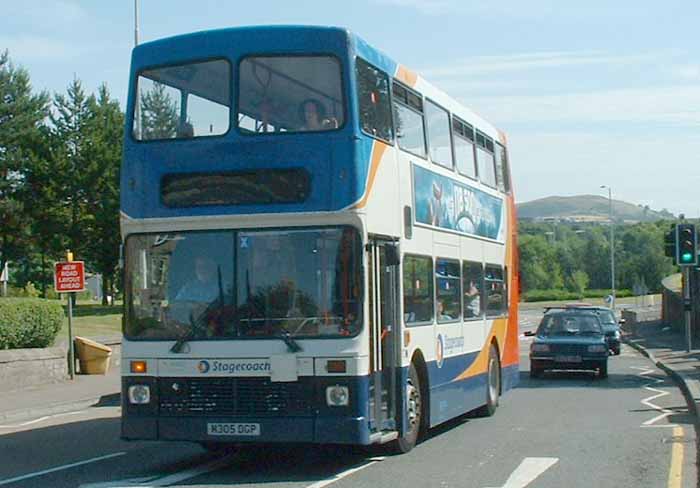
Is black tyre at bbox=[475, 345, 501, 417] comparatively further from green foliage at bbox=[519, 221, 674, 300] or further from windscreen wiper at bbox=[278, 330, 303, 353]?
green foliage at bbox=[519, 221, 674, 300]

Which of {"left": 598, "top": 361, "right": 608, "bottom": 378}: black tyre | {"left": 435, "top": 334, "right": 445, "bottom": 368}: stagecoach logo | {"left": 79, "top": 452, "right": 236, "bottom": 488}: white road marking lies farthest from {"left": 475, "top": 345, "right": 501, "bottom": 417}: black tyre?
{"left": 598, "top": 361, "right": 608, "bottom": 378}: black tyre

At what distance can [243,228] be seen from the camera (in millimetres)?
12305

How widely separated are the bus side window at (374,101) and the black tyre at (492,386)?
6.37 metres

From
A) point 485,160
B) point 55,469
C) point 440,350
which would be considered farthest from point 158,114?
point 485,160

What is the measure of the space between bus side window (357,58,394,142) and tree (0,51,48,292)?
179 feet

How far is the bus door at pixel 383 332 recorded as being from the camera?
12438mm

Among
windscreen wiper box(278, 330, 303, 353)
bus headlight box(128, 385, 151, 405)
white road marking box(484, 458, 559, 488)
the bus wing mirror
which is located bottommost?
white road marking box(484, 458, 559, 488)

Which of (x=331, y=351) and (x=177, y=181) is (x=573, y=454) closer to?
(x=331, y=351)

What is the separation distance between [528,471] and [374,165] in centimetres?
352

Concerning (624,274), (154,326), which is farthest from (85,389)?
(624,274)

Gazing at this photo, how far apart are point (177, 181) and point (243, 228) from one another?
3.05ft

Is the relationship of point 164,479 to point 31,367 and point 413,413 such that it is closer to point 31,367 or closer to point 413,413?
point 413,413

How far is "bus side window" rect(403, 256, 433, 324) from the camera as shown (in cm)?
1379

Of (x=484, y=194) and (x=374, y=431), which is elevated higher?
(x=484, y=194)
